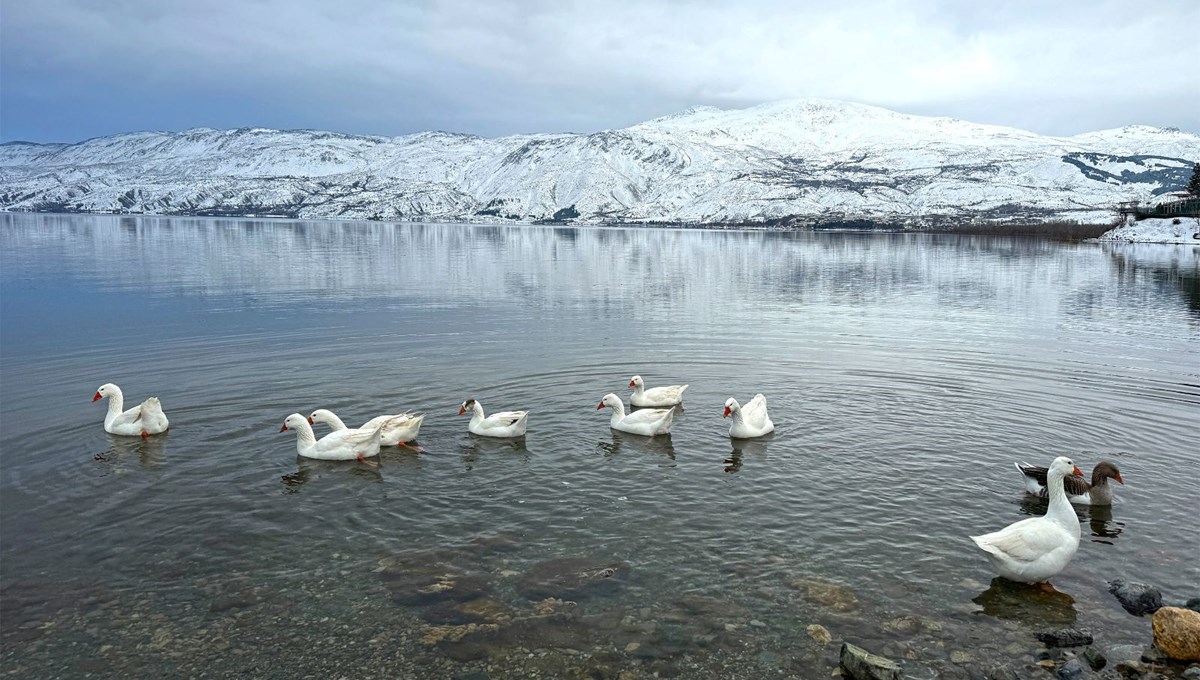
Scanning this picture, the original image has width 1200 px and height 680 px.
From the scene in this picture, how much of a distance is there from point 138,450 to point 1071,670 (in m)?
19.5

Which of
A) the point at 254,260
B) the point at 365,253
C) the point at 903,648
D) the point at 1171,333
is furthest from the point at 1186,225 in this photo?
the point at 903,648

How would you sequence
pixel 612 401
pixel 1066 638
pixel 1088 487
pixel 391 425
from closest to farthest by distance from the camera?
pixel 1066 638 < pixel 1088 487 < pixel 391 425 < pixel 612 401

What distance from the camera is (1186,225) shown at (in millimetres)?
138750

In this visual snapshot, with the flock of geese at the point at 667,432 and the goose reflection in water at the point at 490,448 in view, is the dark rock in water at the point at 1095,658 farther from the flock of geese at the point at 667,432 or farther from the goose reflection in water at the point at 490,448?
the goose reflection in water at the point at 490,448

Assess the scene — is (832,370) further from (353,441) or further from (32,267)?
(32,267)

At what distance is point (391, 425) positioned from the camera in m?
18.5

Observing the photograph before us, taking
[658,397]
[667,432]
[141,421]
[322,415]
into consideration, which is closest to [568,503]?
[667,432]

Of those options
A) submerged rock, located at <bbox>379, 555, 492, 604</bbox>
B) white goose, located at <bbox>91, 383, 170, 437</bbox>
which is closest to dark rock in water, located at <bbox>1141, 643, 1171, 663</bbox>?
submerged rock, located at <bbox>379, 555, 492, 604</bbox>

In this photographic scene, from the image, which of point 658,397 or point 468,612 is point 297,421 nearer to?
point 468,612

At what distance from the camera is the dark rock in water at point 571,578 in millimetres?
11703

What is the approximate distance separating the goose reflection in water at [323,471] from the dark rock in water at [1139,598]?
1403cm

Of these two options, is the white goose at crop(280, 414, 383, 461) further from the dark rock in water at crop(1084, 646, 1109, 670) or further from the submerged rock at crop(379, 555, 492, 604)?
the dark rock in water at crop(1084, 646, 1109, 670)

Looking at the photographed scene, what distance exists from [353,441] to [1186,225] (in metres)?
169

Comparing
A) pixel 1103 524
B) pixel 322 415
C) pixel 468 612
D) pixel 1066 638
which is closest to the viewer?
pixel 1066 638
